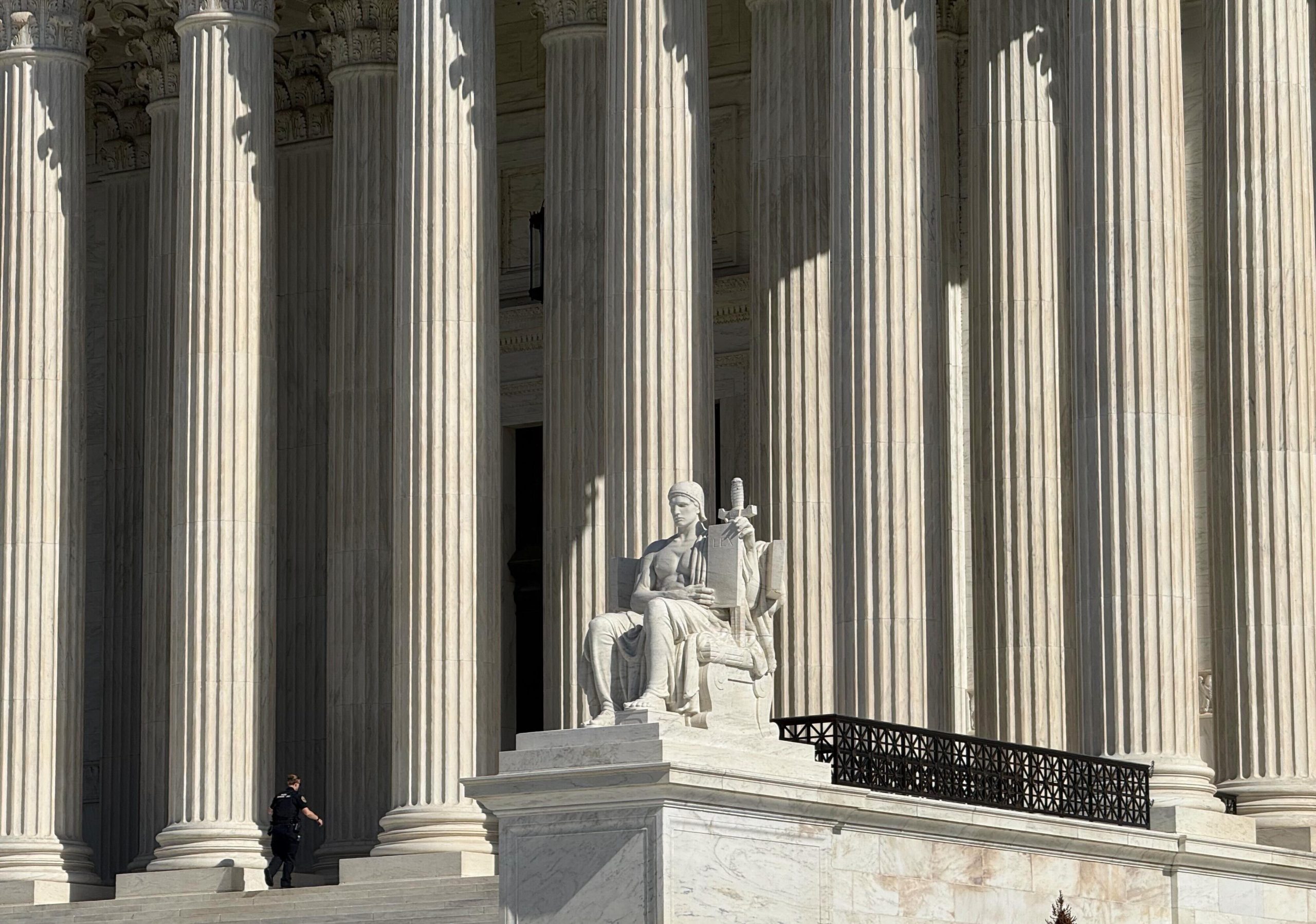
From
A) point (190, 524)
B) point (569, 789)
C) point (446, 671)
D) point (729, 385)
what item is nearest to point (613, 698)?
point (569, 789)

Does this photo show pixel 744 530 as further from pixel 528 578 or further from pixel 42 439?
pixel 528 578

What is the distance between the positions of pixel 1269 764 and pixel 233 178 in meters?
25.6

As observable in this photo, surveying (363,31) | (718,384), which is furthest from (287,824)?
(363,31)

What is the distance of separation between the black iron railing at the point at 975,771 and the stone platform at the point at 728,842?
2.27ft

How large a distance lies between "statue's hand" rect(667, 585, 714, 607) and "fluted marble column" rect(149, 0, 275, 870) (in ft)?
64.4

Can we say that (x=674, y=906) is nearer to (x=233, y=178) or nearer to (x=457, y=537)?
(x=457, y=537)

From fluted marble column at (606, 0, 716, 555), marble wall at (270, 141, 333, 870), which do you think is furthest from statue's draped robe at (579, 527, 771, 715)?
A: marble wall at (270, 141, 333, 870)

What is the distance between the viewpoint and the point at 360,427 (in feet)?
219

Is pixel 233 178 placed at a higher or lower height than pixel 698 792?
higher

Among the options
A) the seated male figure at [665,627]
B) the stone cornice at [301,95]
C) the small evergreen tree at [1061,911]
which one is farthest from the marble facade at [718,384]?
the seated male figure at [665,627]

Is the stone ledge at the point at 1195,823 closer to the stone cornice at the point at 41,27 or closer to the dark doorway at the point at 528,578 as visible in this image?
the dark doorway at the point at 528,578

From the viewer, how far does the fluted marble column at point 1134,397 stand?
162ft

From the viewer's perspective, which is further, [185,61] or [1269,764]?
[185,61]

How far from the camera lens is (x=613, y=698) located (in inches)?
1615
